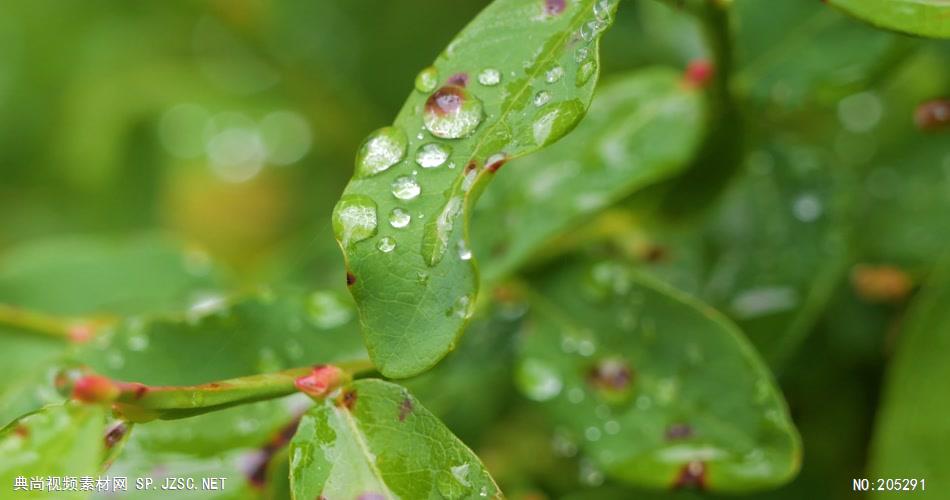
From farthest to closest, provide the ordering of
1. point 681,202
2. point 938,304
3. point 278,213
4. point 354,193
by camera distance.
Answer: point 278,213 → point 681,202 → point 938,304 → point 354,193

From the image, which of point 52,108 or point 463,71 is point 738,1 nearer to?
point 463,71

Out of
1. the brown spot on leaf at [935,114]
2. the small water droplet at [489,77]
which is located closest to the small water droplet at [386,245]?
the small water droplet at [489,77]

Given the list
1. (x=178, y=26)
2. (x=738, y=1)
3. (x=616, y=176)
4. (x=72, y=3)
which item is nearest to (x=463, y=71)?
(x=616, y=176)

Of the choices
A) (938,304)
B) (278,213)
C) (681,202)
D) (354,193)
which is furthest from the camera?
(278,213)

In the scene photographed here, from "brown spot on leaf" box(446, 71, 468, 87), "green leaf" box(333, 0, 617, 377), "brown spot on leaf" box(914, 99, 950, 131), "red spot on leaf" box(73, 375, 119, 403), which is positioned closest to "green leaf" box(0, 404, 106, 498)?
"red spot on leaf" box(73, 375, 119, 403)

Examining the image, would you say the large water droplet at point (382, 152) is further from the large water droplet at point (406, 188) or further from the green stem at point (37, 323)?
the green stem at point (37, 323)

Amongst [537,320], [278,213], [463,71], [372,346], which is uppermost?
[463,71]
